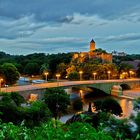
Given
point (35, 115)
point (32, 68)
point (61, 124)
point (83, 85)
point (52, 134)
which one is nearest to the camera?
point (52, 134)

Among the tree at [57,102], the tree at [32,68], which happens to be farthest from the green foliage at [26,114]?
the tree at [32,68]

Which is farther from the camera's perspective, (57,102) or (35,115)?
(57,102)

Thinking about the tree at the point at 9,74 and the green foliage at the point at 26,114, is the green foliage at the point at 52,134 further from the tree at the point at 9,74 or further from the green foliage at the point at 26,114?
the tree at the point at 9,74

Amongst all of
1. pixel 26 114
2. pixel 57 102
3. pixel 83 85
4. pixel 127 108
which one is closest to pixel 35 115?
pixel 26 114

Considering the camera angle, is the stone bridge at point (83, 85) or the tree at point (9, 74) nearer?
the stone bridge at point (83, 85)

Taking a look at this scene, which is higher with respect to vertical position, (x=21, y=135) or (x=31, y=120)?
(x=21, y=135)

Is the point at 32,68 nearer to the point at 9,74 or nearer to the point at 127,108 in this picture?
the point at 9,74

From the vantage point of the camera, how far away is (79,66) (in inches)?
2527

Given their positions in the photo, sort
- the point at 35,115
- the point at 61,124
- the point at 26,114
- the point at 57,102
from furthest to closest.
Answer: the point at 57,102 → the point at 35,115 → the point at 26,114 → the point at 61,124

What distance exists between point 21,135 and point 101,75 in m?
59.7

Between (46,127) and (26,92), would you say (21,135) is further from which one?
(26,92)

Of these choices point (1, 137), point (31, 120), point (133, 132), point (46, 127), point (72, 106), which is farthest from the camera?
point (72, 106)

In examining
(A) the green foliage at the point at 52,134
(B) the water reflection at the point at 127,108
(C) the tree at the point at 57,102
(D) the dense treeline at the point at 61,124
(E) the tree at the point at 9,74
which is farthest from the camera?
(E) the tree at the point at 9,74

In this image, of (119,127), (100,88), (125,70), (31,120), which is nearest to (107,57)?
(125,70)
